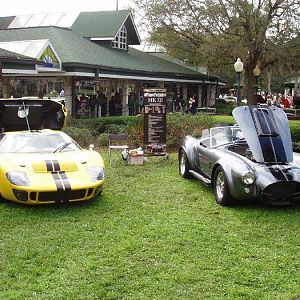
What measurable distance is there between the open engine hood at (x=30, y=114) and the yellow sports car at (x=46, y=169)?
1.82 metres

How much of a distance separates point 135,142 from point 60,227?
26.0 feet

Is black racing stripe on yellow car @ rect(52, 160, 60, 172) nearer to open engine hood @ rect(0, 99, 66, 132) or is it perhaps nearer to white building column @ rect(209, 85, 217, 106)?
open engine hood @ rect(0, 99, 66, 132)

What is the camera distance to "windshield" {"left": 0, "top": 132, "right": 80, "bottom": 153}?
332 inches

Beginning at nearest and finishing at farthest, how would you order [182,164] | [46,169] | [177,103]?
[46,169], [182,164], [177,103]

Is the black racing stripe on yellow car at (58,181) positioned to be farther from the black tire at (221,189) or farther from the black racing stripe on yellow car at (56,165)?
the black tire at (221,189)

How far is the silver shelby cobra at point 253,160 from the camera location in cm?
741

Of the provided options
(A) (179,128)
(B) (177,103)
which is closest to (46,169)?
(A) (179,128)

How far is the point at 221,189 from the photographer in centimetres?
809

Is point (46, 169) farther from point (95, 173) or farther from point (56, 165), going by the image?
point (95, 173)

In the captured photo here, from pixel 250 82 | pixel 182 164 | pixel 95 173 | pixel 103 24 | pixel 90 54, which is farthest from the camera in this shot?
pixel 250 82

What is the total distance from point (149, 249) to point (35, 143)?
12.5ft

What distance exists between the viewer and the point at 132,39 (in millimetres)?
31656

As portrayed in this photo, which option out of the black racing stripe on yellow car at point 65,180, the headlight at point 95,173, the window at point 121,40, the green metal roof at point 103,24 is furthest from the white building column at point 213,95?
the black racing stripe on yellow car at point 65,180

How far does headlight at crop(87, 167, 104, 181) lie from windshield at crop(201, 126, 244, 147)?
93.9 inches
